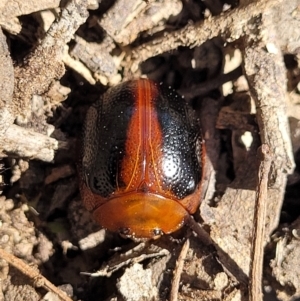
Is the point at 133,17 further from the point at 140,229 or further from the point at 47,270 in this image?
the point at 47,270

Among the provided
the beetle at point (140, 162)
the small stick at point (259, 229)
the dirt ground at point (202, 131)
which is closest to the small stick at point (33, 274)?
the dirt ground at point (202, 131)

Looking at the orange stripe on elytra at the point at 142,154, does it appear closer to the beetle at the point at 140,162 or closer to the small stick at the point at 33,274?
the beetle at the point at 140,162

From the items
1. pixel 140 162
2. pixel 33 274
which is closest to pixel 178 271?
pixel 140 162

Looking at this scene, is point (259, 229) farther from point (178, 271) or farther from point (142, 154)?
point (142, 154)

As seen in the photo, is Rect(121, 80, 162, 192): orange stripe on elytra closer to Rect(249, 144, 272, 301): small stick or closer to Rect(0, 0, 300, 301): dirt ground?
Rect(0, 0, 300, 301): dirt ground

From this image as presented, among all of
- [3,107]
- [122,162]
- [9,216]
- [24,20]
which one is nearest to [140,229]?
[122,162]

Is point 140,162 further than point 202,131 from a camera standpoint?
No

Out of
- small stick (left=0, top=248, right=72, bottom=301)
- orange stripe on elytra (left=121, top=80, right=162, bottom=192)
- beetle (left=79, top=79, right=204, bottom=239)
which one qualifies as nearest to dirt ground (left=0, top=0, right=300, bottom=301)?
small stick (left=0, top=248, right=72, bottom=301)
